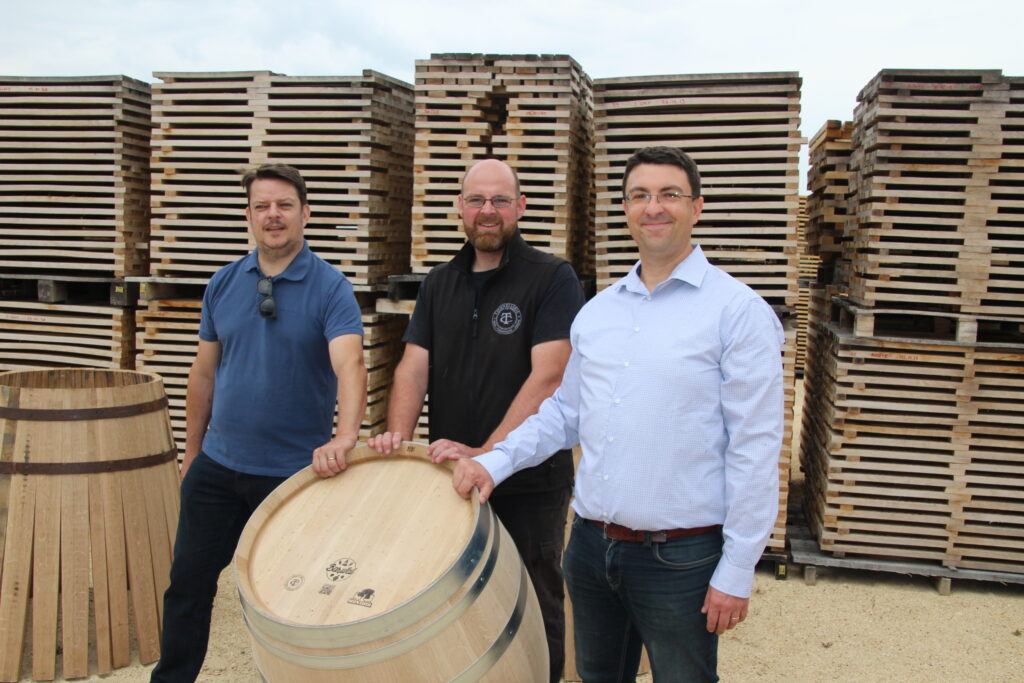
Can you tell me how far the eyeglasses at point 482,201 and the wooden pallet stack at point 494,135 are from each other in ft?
9.17

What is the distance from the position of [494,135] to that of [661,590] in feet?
15.4

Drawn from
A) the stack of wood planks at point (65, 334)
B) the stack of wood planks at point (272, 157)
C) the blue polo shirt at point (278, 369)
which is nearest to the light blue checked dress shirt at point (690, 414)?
the blue polo shirt at point (278, 369)

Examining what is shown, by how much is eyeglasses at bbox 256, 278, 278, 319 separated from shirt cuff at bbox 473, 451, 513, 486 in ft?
4.46

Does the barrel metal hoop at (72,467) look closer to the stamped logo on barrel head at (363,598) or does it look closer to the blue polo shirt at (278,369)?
the blue polo shirt at (278,369)

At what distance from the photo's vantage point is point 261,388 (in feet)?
12.4

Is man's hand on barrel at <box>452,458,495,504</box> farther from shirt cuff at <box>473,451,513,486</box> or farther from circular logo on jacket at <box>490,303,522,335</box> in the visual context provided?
circular logo on jacket at <box>490,303,522,335</box>

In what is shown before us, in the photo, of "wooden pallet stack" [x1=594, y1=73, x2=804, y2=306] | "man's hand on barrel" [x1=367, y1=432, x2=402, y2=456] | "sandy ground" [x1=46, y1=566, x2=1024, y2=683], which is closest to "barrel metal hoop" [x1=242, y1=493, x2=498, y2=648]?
"man's hand on barrel" [x1=367, y1=432, x2=402, y2=456]

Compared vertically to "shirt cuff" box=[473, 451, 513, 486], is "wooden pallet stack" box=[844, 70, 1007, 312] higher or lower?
higher

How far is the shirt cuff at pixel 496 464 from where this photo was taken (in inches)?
113

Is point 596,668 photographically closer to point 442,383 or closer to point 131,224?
point 442,383

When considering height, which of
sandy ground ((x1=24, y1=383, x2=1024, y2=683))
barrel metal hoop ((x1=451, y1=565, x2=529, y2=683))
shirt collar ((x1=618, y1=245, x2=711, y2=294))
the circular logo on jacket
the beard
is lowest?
sandy ground ((x1=24, y1=383, x2=1024, y2=683))

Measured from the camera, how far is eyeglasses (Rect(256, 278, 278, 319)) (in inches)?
148

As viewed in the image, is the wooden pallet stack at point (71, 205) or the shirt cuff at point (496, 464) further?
the wooden pallet stack at point (71, 205)

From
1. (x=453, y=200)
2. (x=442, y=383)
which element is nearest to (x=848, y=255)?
(x=453, y=200)
